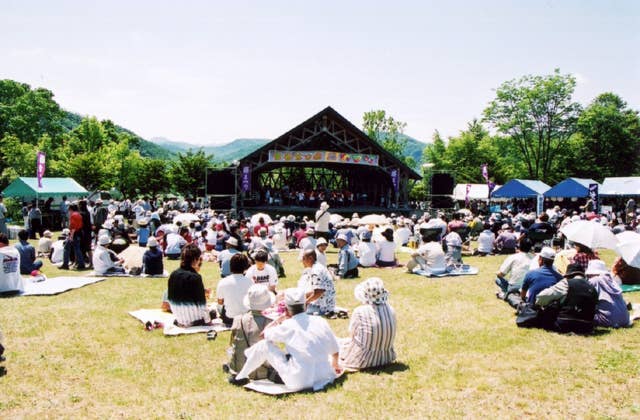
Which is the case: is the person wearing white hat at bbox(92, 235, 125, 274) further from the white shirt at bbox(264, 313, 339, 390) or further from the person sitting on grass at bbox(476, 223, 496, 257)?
the person sitting on grass at bbox(476, 223, 496, 257)

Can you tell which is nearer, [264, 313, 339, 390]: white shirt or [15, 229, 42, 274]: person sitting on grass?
[264, 313, 339, 390]: white shirt

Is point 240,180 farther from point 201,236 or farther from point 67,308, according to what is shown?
point 67,308

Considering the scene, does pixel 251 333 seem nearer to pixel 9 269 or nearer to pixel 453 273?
pixel 9 269

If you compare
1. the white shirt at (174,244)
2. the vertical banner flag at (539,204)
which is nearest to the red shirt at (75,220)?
the white shirt at (174,244)

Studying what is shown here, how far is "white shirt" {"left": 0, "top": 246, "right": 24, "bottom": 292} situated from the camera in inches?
294

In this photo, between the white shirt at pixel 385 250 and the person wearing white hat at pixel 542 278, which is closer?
the person wearing white hat at pixel 542 278

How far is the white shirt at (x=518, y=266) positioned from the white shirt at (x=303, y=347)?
4.17m

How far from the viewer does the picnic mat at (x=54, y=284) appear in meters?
Result: 7.93

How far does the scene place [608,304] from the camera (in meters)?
6.08

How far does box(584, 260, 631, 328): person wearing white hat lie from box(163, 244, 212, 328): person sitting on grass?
4.94 meters

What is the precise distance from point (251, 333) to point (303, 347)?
0.58m

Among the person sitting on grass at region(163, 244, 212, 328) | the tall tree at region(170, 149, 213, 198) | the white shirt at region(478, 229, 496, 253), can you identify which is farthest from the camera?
the tall tree at region(170, 149, 213, 198)

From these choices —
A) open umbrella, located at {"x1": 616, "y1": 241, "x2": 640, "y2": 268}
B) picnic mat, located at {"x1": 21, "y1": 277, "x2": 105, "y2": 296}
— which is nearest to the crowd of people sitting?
picnic mat, located at {"x1": 21, "y1": 277, "x2": 105, "y2": 296}

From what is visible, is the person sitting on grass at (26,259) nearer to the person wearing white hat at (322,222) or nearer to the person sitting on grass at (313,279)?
the person sitting on grass at (313,279)
